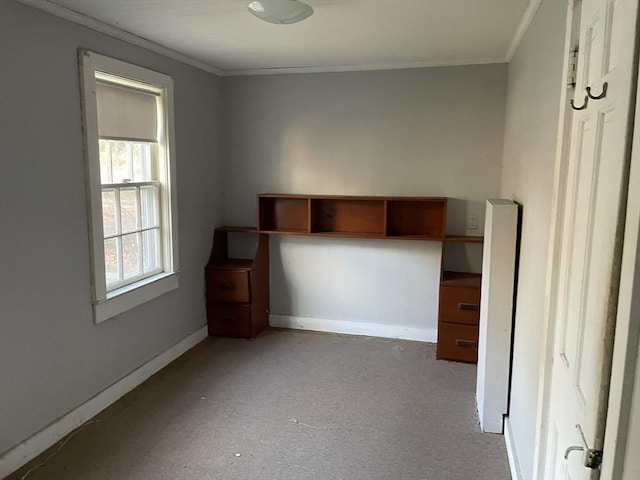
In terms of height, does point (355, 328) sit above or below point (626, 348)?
below

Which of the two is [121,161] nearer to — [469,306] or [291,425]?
[291,425]

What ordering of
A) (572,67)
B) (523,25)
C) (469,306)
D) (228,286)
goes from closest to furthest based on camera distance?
(572,67)
(523,25)
(469,306)
(228,286)

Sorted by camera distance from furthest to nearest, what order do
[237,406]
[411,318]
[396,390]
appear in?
[411,318] → [396,390] → [237,406]

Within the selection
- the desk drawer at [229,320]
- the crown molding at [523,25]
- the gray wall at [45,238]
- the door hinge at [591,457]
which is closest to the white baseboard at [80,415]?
the gray wall at [45,238]

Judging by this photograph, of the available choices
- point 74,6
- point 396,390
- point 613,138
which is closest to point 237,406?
point 396,390

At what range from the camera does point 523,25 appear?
8.95ft

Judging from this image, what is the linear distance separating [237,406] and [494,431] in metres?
1.54

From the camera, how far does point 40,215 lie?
2.43 m

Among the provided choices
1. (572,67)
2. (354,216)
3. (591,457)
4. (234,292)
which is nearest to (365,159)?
(354,216)

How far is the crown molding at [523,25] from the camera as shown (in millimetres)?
2357

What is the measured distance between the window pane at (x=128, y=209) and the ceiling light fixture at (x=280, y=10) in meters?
1.50

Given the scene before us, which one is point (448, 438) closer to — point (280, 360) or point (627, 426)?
point (280, 360)

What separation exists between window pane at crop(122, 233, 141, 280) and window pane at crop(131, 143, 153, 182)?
41 centimetres

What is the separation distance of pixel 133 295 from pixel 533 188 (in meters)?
2.50
